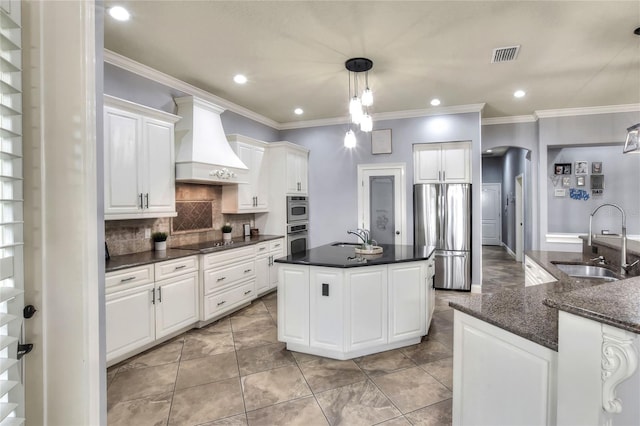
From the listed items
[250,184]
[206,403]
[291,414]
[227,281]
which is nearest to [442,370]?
[291,414]

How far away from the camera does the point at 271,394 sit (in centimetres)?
245

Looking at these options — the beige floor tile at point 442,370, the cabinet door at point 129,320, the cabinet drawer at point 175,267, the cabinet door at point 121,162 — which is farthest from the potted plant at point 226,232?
the beige floor tile at point 442,370

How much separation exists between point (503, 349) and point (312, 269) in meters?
1.75

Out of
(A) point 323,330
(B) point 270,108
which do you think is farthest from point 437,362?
(B) point 270,108

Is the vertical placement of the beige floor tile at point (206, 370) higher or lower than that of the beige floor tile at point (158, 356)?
lower

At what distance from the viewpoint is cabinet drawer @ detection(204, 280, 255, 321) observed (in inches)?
147

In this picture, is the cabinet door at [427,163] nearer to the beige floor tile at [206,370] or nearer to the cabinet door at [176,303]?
the cabinet door at [176,303]

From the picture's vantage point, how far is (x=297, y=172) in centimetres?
564

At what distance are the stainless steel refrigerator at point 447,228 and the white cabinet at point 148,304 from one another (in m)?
3.47

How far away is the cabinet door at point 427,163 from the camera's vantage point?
5277mm

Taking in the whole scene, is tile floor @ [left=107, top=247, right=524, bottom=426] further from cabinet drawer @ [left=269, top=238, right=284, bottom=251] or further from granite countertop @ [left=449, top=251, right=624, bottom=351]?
cabinet drawer @ [left=269, top=238, right=284, bottom=251]

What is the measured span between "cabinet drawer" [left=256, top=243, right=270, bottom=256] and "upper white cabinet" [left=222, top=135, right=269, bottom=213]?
56 centimetres

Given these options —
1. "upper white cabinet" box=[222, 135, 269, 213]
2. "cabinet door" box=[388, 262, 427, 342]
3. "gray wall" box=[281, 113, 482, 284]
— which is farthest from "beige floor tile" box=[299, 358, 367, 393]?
"gray wall" box=[281, 113, 482, 284]

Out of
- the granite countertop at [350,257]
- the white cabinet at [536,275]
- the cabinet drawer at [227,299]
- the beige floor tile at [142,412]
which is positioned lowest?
the beige floor tile at [142,412]
